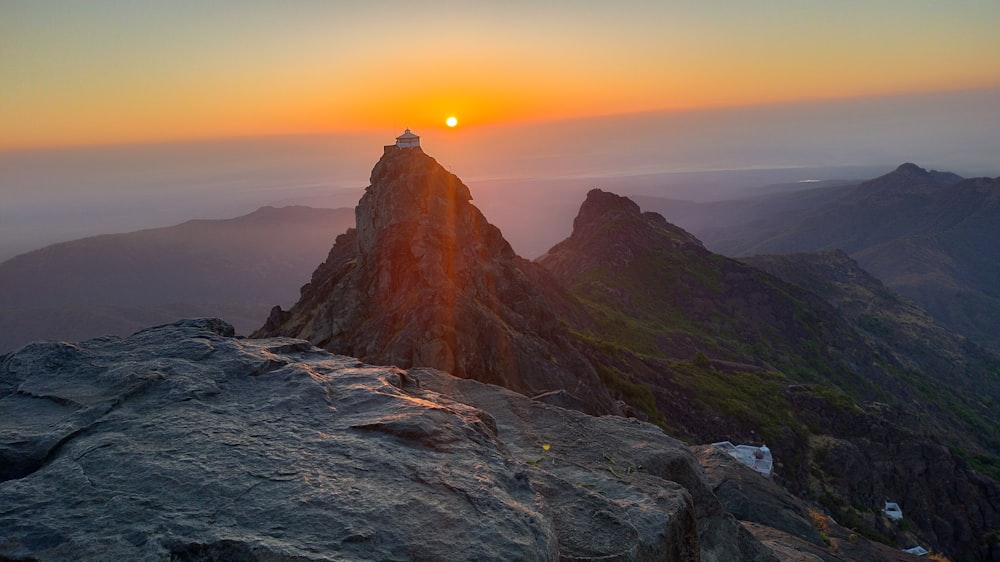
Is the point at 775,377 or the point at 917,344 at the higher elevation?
the point at 775,377

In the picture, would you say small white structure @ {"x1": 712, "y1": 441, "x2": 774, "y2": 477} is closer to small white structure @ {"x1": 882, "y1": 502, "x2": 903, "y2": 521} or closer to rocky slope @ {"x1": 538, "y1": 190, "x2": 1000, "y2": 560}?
rocky slope @ {"x1": 538, "y1": 190, "x2": 1000, "y2": 560}

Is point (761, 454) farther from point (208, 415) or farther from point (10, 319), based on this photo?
point (10, 319)

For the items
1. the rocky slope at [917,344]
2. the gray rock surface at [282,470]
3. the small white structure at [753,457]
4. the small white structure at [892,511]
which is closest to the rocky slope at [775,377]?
the small white structure at [892,511]

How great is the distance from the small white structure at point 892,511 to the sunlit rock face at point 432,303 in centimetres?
1914

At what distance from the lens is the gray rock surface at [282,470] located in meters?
6.23

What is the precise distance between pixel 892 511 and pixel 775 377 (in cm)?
1960

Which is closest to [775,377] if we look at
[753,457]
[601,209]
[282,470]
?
[753,457]

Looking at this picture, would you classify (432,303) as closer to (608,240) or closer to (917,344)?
(608,240)

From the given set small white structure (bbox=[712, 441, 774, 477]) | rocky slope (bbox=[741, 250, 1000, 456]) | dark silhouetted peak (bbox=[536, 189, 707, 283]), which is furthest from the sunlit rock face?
rocky slope (bbox=[741, 250, 1000, 456])

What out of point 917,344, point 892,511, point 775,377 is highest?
point 775,377

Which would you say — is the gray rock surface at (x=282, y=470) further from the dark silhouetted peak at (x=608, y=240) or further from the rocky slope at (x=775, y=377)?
the dark silhouetted peak at (x=608, y=240)

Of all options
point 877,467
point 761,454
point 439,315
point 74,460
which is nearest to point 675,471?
point 74,460

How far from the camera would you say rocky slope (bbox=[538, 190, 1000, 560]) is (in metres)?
38.3

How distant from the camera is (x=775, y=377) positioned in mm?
54656
